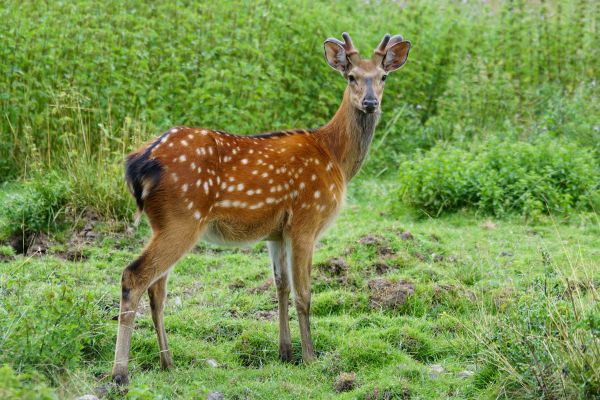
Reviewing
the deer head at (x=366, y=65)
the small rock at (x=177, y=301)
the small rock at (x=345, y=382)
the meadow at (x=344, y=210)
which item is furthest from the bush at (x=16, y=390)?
the deer head at (x=366, y=65)

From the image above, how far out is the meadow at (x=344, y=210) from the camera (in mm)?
5699

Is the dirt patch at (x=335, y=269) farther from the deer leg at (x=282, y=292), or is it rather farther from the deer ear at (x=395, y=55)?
the deer ear at (x=395, y=55)

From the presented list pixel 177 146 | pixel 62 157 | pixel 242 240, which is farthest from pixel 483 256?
pixel 62 157

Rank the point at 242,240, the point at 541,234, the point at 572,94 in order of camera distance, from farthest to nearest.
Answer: the point at 572,94, the point at 541,234, the point at 242,240

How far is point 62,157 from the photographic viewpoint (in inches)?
392

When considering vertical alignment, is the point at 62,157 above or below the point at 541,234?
above

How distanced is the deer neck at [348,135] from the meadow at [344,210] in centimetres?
119

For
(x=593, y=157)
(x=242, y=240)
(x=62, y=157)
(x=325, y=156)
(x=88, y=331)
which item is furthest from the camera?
(x=593, y=157)

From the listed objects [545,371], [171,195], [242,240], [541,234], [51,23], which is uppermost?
[51,23]

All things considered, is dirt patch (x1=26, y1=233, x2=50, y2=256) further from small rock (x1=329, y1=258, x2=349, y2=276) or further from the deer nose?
the deer nose

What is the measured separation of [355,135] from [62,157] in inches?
164

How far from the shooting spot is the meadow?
224 inches

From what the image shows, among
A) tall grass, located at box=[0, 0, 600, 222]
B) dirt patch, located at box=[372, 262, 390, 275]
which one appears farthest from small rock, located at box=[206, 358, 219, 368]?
tall grass, located at box=[0, 0, 600, 222]

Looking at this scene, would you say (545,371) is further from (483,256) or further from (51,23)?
(51,23)
